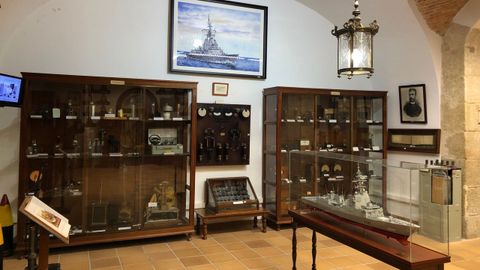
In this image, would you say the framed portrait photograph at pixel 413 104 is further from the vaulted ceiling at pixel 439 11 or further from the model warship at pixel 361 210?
the model warship at pixel 361 210

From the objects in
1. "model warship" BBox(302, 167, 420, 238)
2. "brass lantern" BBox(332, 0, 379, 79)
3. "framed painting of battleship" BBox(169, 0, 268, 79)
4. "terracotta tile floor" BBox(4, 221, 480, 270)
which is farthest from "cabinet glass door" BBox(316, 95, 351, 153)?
"brass lantern" BBox(332, 0, 379, 79)

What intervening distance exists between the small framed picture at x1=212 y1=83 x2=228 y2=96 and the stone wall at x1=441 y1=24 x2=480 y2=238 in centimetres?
313

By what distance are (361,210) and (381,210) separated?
0.49 ft

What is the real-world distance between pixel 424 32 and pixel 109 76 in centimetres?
432

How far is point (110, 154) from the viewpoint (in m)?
4.71

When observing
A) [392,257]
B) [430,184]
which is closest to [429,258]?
[392,257]

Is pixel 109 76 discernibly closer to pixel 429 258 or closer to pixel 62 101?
pixel 62 101

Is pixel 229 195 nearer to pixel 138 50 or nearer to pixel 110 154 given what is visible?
pixel 110 154

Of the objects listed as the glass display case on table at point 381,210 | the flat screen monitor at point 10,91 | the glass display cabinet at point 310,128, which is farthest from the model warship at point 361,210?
the flat screen monitor at point 10,91

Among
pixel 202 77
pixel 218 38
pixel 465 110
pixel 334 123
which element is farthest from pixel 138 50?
pixel 465 110

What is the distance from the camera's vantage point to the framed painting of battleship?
207 inches

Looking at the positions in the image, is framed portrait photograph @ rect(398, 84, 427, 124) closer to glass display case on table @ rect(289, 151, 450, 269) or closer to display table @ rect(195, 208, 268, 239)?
glass display case on table @ rect(289, 151, 450, 269)

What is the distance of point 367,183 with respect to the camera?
3.18 m

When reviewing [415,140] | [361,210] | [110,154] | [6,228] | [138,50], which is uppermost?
[138,50]
